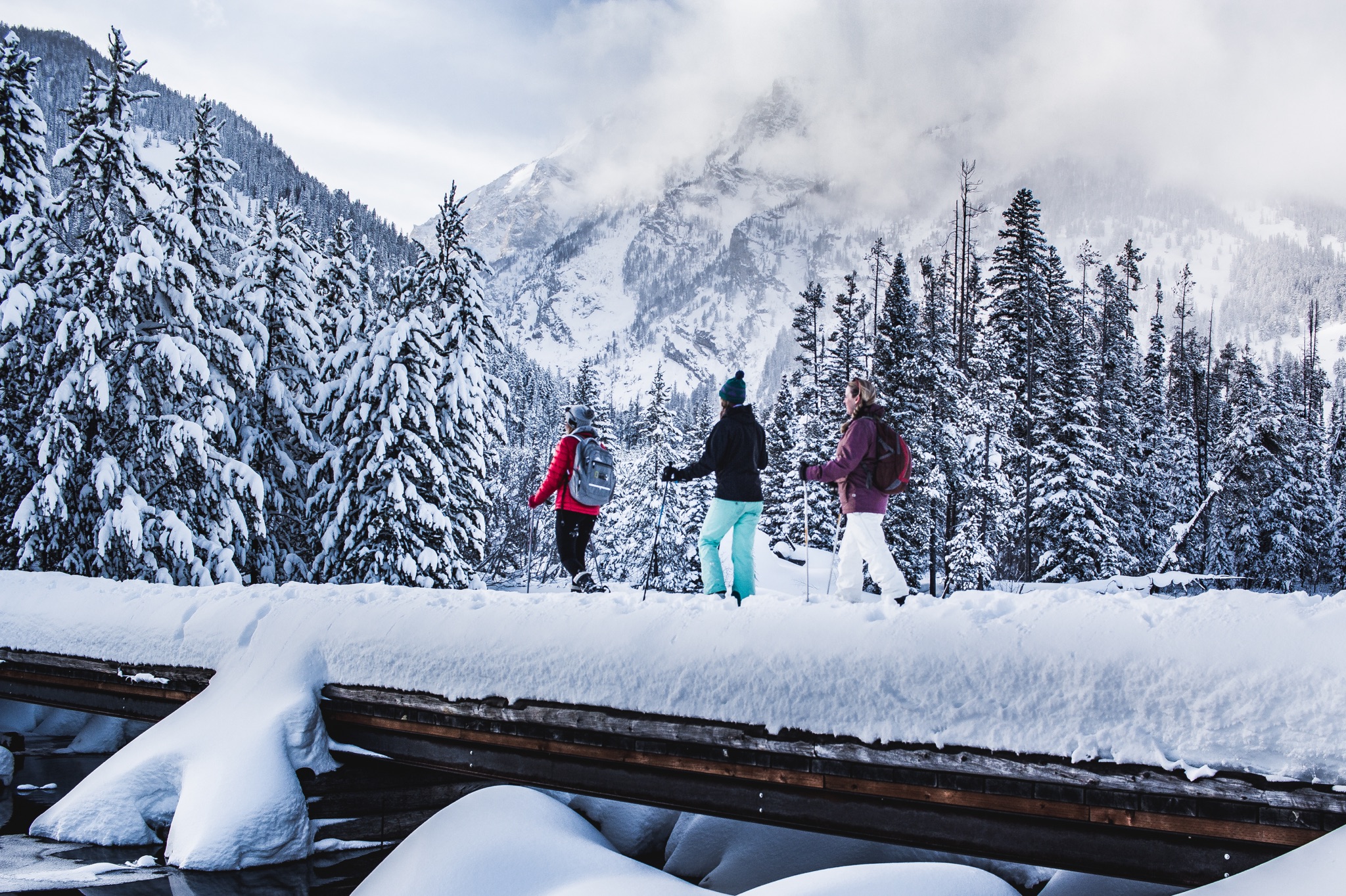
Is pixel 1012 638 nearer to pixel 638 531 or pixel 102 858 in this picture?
pixel 102 858

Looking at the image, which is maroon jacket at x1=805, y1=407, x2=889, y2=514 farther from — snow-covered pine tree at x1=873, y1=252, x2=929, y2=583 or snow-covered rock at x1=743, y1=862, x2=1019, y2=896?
snow-covered pine tree at x1=873, y1=252, x2=929, y2=583

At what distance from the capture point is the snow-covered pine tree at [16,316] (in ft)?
41.9

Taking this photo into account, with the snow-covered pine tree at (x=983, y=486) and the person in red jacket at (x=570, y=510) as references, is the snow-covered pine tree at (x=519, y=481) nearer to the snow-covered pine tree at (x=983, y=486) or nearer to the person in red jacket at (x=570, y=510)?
the person in red jacket at (x=570, y=510)

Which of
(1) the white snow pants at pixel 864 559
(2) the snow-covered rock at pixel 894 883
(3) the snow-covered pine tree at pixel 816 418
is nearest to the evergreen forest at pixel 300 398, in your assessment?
(3) the snow-covered pine tree at pixel 816 418

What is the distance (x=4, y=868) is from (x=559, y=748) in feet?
14.0

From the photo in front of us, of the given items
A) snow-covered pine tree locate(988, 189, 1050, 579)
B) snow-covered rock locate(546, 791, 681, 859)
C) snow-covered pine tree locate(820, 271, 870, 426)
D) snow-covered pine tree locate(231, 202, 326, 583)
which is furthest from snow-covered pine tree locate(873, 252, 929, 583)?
snow-covered rock locate(546, 791, 681, 859)

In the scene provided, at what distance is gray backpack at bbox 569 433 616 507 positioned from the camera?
315 inches

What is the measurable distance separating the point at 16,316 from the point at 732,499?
13205 millimetres

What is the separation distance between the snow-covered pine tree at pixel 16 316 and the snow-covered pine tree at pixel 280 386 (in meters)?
3.31

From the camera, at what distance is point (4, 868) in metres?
5.34

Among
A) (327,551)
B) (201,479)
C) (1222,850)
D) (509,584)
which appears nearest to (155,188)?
(201,479)

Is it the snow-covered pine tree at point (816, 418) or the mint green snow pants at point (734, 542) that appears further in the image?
the snow-covered pine tree at point (816, 418)

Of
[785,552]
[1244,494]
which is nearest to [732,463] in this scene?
[785,552]

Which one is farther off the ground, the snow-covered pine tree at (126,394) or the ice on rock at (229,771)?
the snow-covered pine tree at (126,394)
